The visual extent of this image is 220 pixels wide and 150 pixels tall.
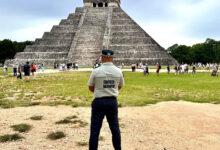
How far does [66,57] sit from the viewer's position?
285 ft

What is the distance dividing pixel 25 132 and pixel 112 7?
291 feet

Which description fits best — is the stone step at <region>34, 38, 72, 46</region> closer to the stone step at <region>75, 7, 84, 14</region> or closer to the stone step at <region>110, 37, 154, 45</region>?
the stone step at <region>110, 37, 154, 45</region>

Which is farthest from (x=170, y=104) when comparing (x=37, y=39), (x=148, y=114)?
(x=37, y=39)

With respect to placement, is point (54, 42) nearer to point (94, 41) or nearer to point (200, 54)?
point (94, 41)

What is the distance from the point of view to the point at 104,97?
9789 mm

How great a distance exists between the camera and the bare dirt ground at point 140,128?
12.0 m

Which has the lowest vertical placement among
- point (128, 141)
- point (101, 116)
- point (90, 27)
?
point (128, 141)

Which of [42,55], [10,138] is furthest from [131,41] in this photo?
[10,138]

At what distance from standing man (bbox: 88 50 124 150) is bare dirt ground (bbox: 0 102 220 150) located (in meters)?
1.86

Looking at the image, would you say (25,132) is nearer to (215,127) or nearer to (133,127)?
(133,127)

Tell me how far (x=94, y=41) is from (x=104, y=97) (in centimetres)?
8169

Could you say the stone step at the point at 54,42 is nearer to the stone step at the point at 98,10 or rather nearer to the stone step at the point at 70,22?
the stone step at the point at 70,22

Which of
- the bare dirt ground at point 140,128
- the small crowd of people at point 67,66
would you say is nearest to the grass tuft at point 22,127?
the bare dirt ground at point 140,128

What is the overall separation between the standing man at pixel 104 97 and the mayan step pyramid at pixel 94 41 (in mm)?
73734
